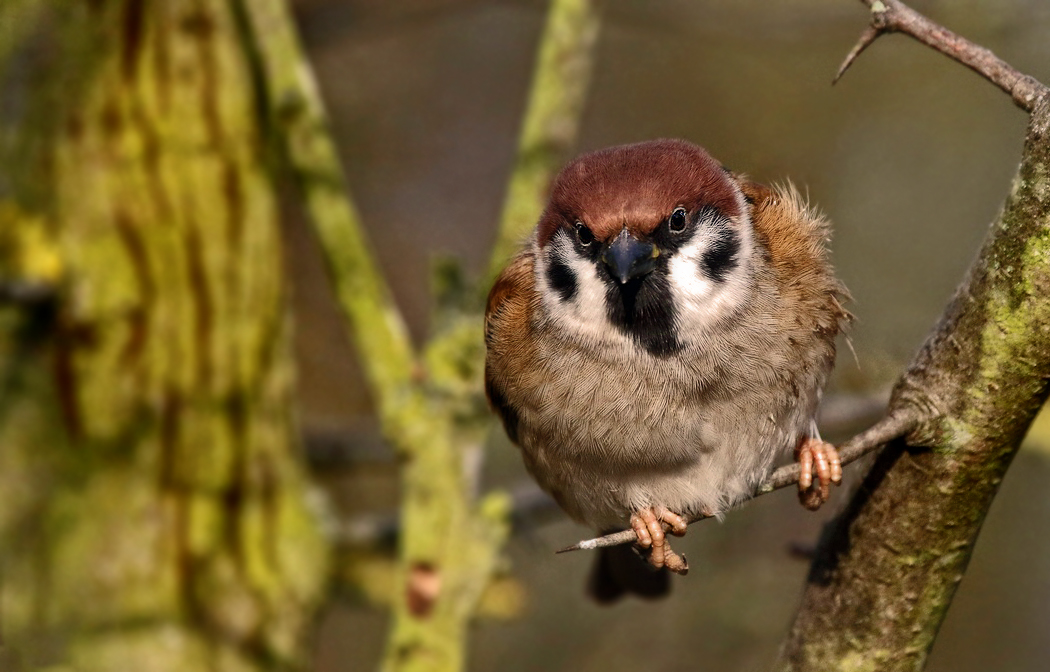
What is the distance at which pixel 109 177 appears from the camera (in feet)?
11.9

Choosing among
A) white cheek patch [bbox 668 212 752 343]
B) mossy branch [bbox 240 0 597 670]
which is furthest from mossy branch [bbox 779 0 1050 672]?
mossy branch [bbox 240 0 597 670]

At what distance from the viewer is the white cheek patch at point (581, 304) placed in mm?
2955

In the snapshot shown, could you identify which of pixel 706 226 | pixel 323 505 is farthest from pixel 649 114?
pixel 706 226

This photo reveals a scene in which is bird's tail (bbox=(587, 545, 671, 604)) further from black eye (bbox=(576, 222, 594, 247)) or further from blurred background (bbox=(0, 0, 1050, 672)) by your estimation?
black eye (bbox=(576, 222, 594, 247))

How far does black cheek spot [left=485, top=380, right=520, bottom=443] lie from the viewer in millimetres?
3262

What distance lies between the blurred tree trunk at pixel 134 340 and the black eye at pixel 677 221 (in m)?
1.61

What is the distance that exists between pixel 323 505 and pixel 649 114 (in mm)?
5097

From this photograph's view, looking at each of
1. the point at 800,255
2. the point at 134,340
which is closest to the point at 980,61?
the point at 800,255

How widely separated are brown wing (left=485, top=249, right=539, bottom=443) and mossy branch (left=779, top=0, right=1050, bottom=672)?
0.99 metres

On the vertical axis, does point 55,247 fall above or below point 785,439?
below

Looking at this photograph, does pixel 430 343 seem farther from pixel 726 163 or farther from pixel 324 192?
pixel 726 163

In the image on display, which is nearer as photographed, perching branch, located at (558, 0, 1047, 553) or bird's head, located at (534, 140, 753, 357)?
perching branch, located at (558, 0, 1047, 553)

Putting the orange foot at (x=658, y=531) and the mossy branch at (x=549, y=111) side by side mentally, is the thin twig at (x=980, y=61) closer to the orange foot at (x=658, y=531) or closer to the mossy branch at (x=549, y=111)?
the orange foot at (x=658, y=531)

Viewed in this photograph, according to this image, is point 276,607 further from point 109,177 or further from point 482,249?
point 482,249
